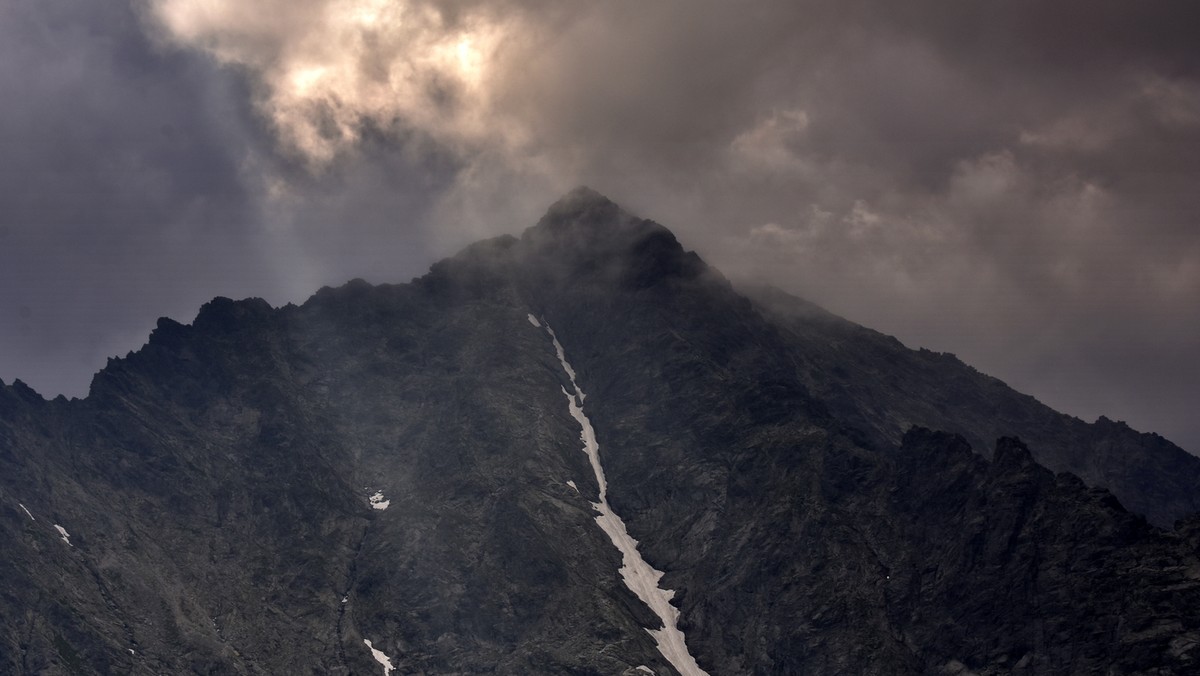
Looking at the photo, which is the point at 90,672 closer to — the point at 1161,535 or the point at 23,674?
the point at 23,674

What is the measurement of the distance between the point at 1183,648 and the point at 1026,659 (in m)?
30.3

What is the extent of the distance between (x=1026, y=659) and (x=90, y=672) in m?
165

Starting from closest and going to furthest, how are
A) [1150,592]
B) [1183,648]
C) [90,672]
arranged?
[1183,648], [1150,592], [90,672]

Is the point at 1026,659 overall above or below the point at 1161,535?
below

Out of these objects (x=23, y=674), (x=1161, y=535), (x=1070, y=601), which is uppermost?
(x=1161, y=535)

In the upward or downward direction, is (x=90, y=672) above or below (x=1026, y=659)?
below

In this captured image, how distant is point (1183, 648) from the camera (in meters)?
174

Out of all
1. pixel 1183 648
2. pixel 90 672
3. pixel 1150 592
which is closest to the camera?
pixel 1183 648

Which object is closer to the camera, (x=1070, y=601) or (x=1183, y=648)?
(x=1183, y=648)

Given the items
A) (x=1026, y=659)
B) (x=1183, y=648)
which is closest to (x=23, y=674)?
(x=1026, y=659)

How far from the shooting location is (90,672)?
198 m

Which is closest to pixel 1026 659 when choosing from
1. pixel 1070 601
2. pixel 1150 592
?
pixel 1070 601

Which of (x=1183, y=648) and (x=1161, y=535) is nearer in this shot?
(x=1183, y=648)

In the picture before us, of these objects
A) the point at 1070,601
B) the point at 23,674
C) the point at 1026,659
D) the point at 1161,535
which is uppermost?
the point at 1161,535
